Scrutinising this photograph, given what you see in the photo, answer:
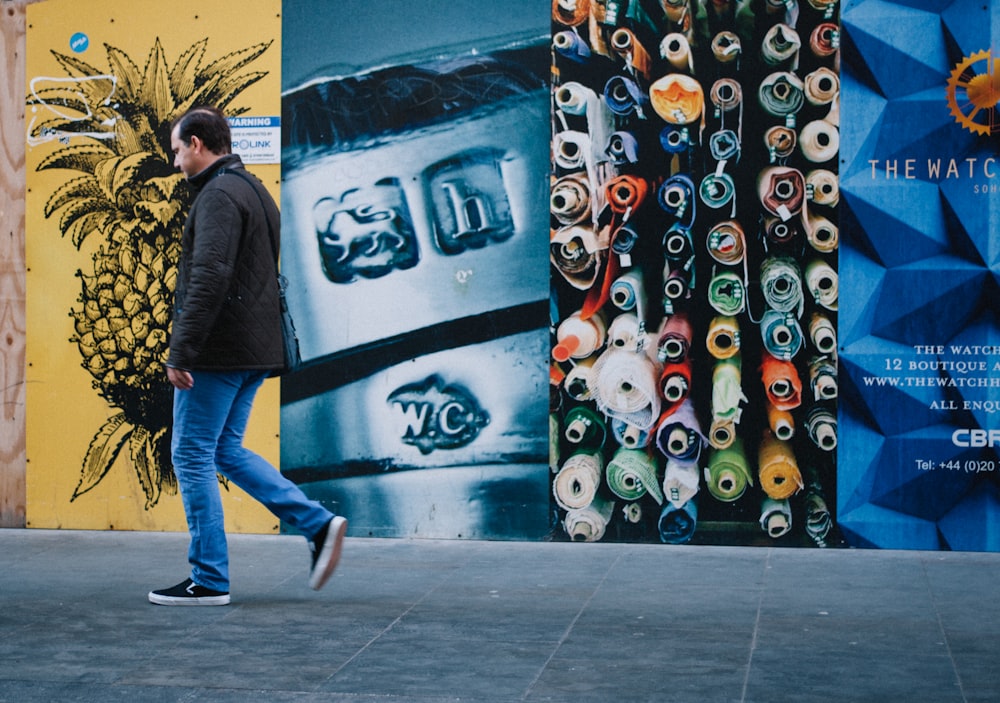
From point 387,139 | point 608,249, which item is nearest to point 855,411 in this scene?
point 608,249

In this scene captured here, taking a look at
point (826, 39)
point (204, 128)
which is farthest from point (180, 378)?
point (826, 39)

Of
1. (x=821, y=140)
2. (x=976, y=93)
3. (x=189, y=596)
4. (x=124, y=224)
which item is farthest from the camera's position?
(x=124, y=224)

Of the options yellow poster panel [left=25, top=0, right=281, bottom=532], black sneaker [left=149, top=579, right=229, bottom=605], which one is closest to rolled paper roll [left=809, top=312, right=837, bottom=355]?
yellow poster panel [left=25, top=0, right=281, bottom=532]

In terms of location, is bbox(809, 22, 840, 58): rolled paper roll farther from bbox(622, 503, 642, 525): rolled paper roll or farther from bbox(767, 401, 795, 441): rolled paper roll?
bbox(622, 503, 642, 525): rolled paper roll

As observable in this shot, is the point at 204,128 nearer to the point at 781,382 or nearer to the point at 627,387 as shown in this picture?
the point at 627,387

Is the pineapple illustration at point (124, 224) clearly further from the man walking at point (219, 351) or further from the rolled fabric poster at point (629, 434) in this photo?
the rolled fabric poster at point (629, 434)

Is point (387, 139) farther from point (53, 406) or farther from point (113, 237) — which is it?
point (53, 406)

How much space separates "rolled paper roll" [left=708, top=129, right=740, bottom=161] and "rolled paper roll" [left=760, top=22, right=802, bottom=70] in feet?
1.20

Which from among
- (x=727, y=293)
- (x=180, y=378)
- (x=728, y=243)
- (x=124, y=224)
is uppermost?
(x=124, y=224)

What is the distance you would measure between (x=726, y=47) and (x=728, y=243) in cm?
89

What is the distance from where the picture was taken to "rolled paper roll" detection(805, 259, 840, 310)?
262 inches

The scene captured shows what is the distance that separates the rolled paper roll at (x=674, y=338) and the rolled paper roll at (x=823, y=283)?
22.7 inches

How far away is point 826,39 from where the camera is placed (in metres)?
6.62

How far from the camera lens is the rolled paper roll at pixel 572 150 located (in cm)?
682
